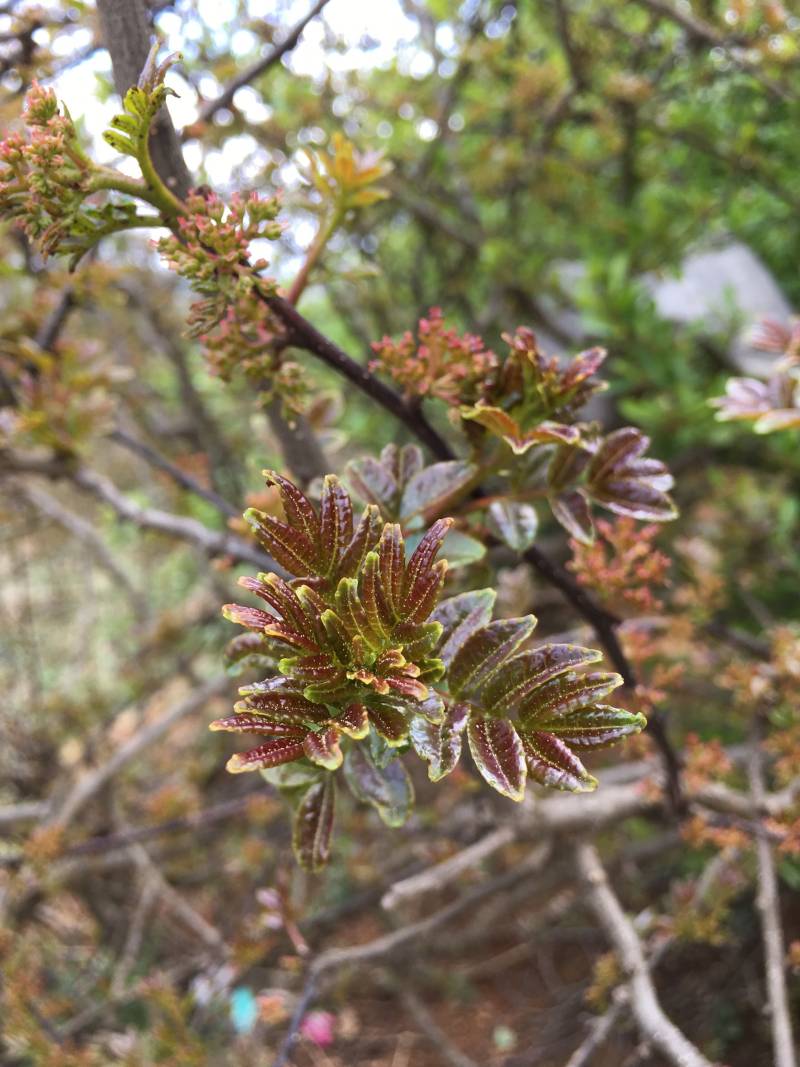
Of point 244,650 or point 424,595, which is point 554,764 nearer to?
point 424,595

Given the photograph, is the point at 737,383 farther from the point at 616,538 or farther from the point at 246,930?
the point at 246,930

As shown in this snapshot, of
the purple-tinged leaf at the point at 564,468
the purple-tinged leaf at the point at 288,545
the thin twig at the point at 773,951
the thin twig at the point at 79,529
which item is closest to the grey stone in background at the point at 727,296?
the thin twig at the point at 773,951

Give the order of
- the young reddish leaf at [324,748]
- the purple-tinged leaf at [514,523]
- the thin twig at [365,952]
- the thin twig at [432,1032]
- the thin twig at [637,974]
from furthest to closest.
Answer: the thin twig at [432,1032] < the thin twig at [365,952] < the thin twig at [637,974] < the purple-tinged leaf at [514,523] < the young reddish leaf at [324,748]

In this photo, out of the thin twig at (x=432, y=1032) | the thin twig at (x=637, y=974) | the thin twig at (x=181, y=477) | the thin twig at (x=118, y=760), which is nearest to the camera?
the thin twig at (x=637, y=974)

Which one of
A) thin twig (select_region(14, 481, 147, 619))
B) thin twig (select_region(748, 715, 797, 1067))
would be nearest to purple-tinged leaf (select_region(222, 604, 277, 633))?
thin twig (select_region(748, 715, 797, 1067))

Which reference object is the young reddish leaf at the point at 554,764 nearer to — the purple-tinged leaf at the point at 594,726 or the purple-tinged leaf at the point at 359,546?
the purple-tinged leaf at the point at 594,726

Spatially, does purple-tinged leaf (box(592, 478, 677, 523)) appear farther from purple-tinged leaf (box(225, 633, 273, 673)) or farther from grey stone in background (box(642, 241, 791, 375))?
grey stone in background (box(642, 241, 791, 375))

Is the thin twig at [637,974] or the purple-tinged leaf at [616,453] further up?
the purple-tinged leaf at [616,453]
